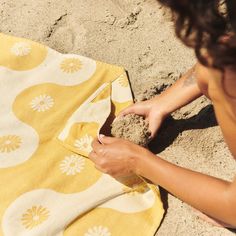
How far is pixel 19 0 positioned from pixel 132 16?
476 millimetres

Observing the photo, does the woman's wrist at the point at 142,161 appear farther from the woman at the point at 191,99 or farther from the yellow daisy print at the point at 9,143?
the yellow daisy print at the point at 9,143

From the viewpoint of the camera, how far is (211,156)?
136 centimetres

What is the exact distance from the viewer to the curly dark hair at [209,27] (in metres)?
0.79

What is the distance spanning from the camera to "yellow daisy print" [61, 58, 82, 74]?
1.58 meters

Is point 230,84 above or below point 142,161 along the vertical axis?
above

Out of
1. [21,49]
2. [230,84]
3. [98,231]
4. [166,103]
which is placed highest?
[230,84]

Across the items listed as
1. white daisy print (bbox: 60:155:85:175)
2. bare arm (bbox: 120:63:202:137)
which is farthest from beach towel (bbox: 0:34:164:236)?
bare arm (bbox: 120:63:202:137)

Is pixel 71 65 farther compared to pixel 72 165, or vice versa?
pixel 71 65

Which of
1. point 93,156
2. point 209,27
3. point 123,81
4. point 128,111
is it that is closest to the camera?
point 209,27

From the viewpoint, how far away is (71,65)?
1592 mm

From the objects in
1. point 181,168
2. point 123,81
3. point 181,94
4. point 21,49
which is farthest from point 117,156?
point 21,49

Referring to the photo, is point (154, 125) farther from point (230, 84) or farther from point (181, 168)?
point (230, 84)

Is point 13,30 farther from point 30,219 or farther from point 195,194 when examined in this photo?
point 195,194

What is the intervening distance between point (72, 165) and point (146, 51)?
56 centimetres
